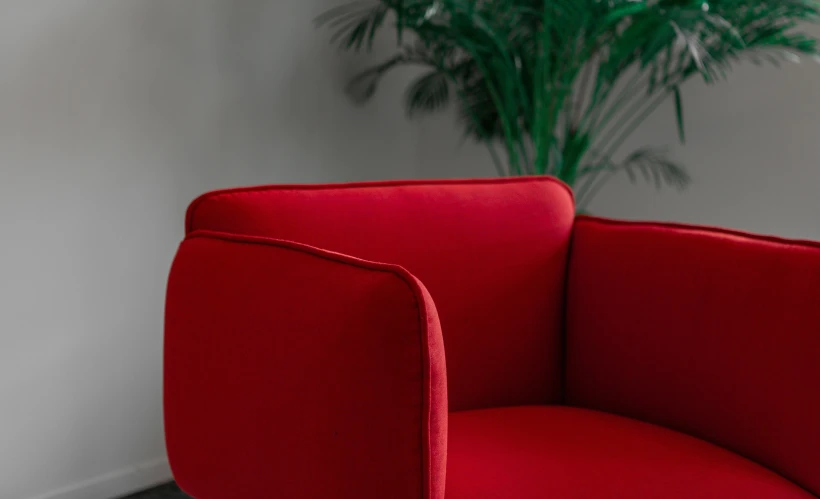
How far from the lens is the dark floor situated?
1.88 meters

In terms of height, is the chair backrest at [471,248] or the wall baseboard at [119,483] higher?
the chair backrest at [471,248]

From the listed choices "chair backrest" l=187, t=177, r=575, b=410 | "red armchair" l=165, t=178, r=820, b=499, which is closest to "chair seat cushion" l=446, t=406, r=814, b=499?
"red armchair" l=165, t=178, r=820, b=499

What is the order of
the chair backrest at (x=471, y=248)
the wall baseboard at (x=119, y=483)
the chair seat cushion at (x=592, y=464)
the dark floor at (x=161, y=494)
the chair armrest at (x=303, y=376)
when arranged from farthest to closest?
the dark floor at (x=161, y=494) < the wall baseboard at (x=119, y=483) < the chair backrest at (x=471, y=248) < the chair seat cushion at (x=592, y=464) < the chair armrest at (x=303, y=376)

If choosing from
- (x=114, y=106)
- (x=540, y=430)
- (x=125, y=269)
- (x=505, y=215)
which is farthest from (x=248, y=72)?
(x=540, y=430)

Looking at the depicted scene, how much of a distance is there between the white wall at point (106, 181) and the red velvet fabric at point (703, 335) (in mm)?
1064

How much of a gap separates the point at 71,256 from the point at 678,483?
1.34 meters

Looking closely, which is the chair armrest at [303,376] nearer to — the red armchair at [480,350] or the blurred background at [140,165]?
the red armchair at [480,350]

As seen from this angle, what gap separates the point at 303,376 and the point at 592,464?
1.23 feet

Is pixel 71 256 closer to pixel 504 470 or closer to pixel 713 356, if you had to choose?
pixel 504 470

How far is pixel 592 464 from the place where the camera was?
93cm

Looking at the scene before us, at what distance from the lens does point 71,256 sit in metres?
1.71

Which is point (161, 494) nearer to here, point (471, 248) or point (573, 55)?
point (471, 248)

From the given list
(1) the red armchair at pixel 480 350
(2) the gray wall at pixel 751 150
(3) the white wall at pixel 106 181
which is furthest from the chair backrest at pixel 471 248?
(2) the gray wall at pixel 751 150

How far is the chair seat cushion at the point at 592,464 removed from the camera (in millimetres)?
875
